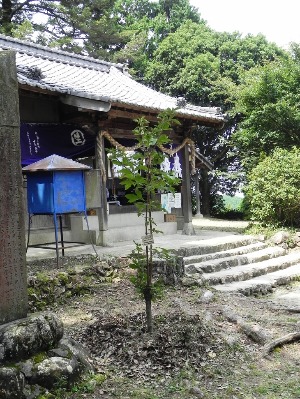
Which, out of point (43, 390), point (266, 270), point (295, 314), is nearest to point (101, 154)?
point (266, 270)

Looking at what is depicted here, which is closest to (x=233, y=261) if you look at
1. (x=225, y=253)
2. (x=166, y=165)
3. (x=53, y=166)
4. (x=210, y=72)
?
(x=225, y=253)

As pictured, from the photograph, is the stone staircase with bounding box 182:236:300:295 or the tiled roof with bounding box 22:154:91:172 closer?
the tiled roof with bounding box 22:154:91:172

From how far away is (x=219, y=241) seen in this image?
1230 cm

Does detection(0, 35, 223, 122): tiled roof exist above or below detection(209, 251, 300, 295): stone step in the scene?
above

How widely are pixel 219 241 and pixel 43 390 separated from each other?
902 centimetres

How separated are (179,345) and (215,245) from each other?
22.1 ft

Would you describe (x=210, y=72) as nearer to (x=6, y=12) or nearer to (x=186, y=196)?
(x=6, y=12)

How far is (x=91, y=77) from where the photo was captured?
50.2ft

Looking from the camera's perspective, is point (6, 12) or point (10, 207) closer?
point (10, 207)

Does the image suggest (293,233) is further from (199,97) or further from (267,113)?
(199,97)

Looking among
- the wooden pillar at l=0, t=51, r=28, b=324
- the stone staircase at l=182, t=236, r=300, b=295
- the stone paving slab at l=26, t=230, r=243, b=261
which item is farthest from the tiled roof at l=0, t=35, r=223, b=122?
the wooden pillar at l=0, t=51, r=28, b=324

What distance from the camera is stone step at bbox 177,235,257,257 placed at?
10.5 meters

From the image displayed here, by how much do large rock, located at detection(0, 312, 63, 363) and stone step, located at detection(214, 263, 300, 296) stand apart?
194 inches

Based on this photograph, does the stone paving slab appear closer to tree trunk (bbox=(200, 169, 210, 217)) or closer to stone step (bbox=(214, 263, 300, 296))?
stone step (bbox=(214, 263, 300, 296))
